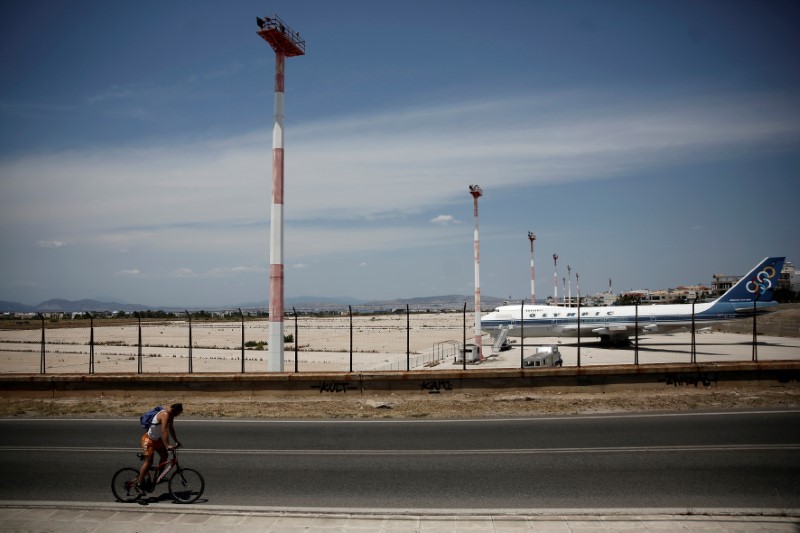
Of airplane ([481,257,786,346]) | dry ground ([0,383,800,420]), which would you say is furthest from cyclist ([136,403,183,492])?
airplane ([481,257,786,346])

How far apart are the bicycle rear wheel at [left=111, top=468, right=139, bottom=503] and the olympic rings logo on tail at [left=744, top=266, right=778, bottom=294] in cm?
5022

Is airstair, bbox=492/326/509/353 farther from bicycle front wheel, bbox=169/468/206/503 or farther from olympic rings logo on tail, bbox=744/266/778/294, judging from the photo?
bicycle front wheel, bbox=169/468/206/503

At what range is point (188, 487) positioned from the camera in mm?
10352

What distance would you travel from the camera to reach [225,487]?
10703mm

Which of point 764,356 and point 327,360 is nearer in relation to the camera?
point 764,356

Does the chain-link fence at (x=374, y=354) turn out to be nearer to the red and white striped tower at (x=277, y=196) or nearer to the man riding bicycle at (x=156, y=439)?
the red and white striped tower at (x=277, y=196)

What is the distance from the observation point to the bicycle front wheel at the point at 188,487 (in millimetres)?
10008

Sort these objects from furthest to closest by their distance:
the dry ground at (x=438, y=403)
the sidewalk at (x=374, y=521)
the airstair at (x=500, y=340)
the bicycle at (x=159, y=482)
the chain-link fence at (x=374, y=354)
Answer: the airstair at (x=500, y=340), the chain-link fence at (x=374, y=354), the dry ground at (x=438, y=403), the bicycle at (x=159, y=482), the sidewalk at (x=374, y=521)

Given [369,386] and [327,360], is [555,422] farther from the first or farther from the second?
[327,360]

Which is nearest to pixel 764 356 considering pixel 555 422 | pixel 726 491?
pixel 555 422

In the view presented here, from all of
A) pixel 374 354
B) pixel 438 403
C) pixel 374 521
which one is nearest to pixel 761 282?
pixel 374 354

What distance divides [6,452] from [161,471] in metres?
6.44

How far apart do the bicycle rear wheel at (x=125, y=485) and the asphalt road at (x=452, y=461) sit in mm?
762

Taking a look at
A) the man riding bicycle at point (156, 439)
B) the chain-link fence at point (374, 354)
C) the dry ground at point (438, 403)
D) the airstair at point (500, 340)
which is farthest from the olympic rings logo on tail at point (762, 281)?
the man riding bicycle at point (156, 439)
